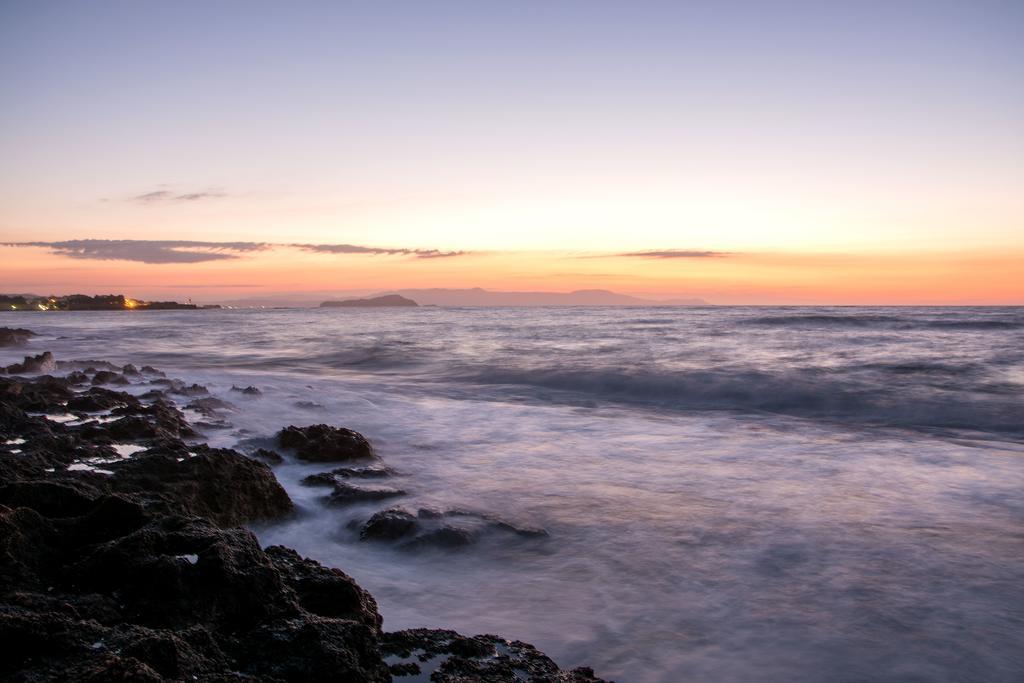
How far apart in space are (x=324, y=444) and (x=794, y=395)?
9763 mm

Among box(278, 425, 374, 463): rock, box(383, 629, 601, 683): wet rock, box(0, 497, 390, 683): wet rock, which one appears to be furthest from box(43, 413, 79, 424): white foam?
box(383, 629, 601, 683): wet rock

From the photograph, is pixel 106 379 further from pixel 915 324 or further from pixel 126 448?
pixel 915 324

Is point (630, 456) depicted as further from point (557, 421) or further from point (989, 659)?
point (989, 659)

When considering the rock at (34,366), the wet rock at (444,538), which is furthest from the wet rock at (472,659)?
the rock at (34,366)

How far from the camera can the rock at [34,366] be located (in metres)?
14.2

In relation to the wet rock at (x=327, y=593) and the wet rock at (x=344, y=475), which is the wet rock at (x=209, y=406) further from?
the wet rock at (x=327, y=593)

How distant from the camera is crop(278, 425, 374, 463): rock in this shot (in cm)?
682

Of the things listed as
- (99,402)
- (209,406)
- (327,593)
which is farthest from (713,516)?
(209,406)

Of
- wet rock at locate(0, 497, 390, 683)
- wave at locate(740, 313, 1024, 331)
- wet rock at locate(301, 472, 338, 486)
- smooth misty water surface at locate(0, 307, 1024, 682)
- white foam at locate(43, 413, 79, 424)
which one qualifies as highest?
wave at locate(740, 313, 1024, 331)

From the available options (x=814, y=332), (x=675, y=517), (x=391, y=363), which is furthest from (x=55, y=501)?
(x=814, y=332)

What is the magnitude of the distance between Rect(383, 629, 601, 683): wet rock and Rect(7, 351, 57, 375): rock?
14.7m

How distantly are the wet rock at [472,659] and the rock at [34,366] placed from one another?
14.7m

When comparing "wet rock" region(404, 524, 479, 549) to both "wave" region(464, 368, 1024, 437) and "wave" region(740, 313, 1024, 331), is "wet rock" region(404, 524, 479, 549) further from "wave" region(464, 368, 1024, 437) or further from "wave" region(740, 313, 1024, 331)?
"wave" region(740, 313, 1024, 331)

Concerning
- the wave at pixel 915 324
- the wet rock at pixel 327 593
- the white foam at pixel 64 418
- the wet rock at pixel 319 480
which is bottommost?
the wet rock at pixel 319 480
